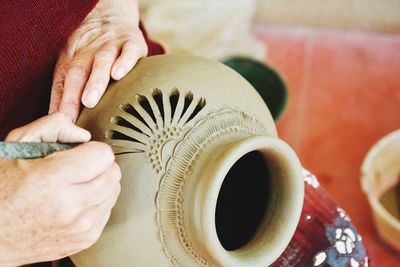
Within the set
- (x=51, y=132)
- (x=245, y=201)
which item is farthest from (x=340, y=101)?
(x=51, y=132)

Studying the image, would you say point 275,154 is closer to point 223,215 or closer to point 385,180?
point 223,215

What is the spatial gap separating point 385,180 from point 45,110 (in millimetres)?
1153

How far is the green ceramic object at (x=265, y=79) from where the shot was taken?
1.97 metres

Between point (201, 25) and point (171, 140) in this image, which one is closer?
point (171, 140)

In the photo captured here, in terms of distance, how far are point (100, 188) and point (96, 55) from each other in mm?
350

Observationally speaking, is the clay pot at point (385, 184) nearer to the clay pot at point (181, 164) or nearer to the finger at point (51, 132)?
the clay pot at point (181, 164)

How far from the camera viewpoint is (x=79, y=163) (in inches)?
29.8

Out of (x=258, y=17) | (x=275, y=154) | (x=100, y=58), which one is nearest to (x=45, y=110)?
(x=100, y=58)

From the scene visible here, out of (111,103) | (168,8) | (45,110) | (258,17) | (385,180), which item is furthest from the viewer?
(258,17)

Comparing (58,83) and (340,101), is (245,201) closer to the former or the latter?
(58,83)

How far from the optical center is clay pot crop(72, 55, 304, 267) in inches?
32.3

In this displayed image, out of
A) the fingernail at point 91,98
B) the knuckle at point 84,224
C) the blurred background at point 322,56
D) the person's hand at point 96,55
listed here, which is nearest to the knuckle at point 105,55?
the person's hand at point 96,55

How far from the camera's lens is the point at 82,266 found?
2.95 feet

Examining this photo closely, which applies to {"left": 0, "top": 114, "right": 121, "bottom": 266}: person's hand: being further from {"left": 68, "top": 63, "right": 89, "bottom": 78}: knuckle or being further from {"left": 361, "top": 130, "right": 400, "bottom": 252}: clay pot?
{"left": 361, "top": 130, "right": 400, "bottom": 252}: clay pot
